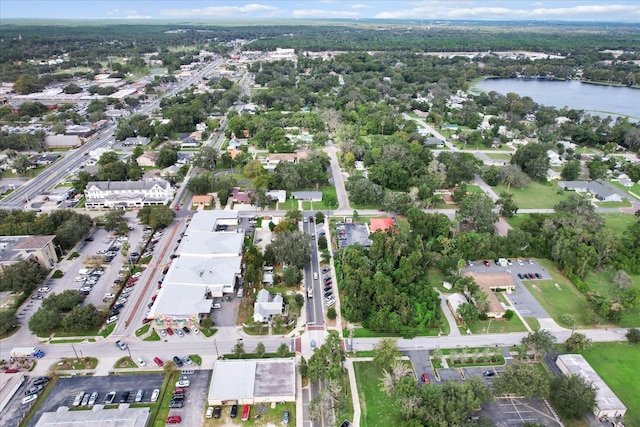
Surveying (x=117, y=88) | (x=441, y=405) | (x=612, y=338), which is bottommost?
(x=612, y=338)

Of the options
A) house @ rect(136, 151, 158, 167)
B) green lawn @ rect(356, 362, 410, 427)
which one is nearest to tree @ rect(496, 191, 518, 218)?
green lawn @ rect(356, 362, 410, 427)

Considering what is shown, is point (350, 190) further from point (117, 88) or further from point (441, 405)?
point (117, 88)

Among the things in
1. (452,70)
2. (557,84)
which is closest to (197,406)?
(452,70)

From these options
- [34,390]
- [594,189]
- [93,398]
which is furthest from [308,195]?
[594,189]

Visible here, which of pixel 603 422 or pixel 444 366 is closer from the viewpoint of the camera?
pixel 603 422

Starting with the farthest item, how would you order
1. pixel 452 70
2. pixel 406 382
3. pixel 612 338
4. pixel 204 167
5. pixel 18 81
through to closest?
pixel 452 70 < pixel 18 81 < pixel 204 167 < pixel 612 338 < pixel 406 382

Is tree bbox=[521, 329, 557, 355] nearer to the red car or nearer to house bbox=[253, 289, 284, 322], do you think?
house bbox=[253, 289, 284, 322]
